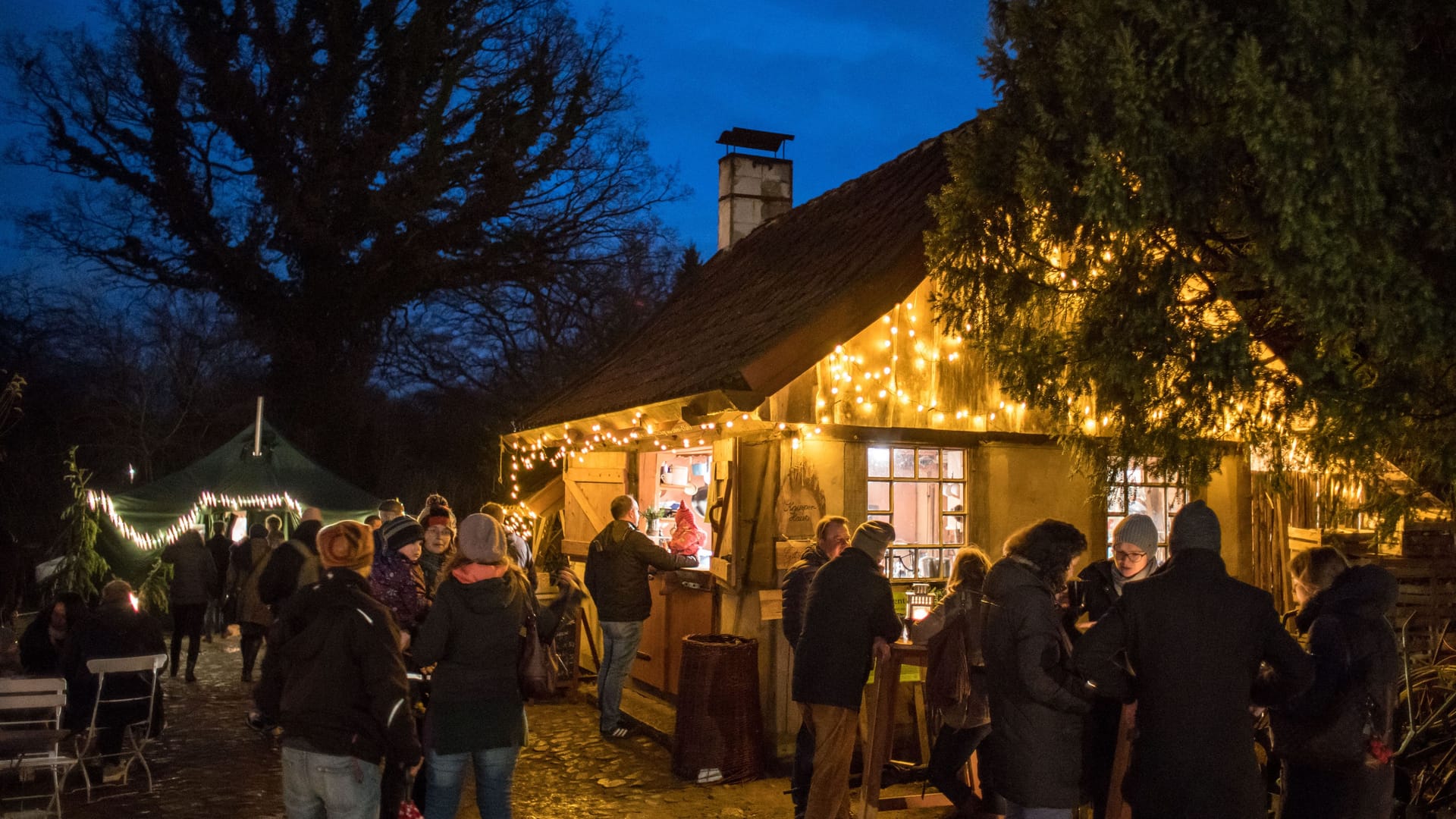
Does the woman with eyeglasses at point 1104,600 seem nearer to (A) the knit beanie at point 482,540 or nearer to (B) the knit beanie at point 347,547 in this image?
(A) the knit beanie at point 482,540

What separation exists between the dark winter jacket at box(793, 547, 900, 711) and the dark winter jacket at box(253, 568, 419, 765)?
8.14 ft

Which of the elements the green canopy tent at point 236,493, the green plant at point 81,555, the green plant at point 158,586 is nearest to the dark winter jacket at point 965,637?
the green plant at point 81,555

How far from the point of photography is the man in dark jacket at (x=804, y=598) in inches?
260

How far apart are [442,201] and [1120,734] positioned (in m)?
21.0

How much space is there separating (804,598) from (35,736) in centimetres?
491

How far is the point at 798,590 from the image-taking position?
6.94m

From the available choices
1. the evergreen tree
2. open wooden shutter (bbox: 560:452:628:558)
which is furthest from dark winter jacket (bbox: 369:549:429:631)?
open wooden shutter (bbox: 560:452:628:558)

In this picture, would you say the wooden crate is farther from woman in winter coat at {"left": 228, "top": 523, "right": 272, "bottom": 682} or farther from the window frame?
woman in winter coat at {"left": 228, "top": 523, "right": 272, "bottom": 682}

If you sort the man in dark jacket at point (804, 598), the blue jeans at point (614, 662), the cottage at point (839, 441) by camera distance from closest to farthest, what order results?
the man in dark jacket at point (804, 598)
the cottage at point (839, 441)
the blue jeans at point (614, 662)

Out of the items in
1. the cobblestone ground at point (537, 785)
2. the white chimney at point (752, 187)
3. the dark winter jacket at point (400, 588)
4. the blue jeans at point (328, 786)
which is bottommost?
the cobblestone ground at point (537, 785)

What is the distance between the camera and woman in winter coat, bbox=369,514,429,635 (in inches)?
234

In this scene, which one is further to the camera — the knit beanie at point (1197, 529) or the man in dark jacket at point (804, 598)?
the man in dark jacket at point (804, 598)

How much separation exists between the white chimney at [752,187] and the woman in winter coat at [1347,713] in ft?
37.6

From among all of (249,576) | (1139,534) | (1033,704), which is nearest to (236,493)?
(249,576)
